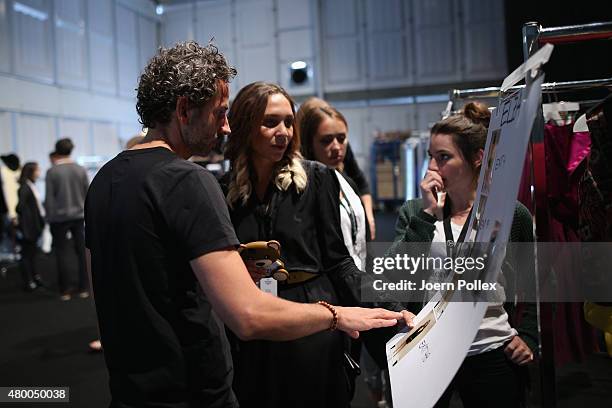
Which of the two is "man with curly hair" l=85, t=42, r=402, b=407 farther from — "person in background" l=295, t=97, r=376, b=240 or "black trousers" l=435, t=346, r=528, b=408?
"person in background" l=295, t=97, r=376, b=240

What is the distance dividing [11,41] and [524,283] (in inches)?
341

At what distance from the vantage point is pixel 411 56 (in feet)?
34.4

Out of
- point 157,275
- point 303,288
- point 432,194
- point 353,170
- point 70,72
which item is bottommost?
point 303,288

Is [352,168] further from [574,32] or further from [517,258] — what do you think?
[574,32]

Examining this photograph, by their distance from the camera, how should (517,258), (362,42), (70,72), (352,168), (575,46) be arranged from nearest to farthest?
(517,258) → (352,168) → (575,46) → (70,72) → (362,42)

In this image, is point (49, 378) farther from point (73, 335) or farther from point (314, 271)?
point (314, 271)

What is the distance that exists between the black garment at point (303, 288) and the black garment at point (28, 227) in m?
4.81

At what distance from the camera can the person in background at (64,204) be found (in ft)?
16.4

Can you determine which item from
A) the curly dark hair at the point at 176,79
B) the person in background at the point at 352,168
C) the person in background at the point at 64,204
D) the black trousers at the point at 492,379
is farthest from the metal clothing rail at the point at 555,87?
the person in background at the point at 64,204

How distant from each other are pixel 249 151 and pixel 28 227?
480cm

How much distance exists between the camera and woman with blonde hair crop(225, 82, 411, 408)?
1.36m

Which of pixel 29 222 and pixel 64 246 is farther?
pixel 29 222

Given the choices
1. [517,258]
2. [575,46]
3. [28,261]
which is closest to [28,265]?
[28,261]

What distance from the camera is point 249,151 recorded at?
155 centimetres
